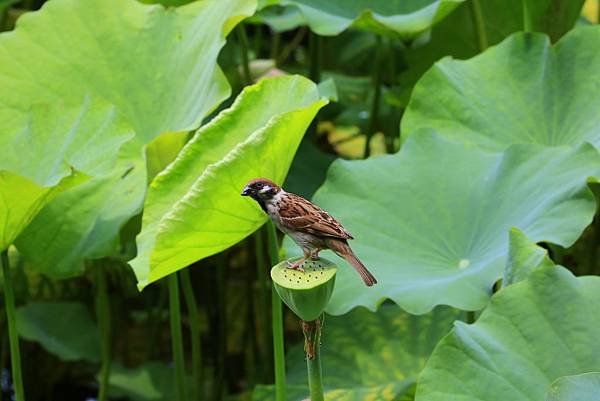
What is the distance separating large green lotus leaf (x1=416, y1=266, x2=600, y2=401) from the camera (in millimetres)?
1137

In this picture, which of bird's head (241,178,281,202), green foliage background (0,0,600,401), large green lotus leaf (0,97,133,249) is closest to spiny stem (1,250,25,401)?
green foliage background (0,0,600,401)

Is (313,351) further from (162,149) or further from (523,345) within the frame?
(162,149)

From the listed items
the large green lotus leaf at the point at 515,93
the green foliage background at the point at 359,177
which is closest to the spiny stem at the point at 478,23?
the green foliage background at the point at 359,177

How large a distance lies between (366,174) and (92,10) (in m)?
0.57

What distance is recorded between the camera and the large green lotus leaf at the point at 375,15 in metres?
1.84

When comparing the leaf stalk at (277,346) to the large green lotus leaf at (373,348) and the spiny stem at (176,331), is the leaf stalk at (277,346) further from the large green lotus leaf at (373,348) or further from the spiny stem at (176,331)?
the large green lotus leaf at (373,348)

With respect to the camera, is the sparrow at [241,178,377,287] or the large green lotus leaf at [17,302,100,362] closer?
the sparrow at [241,178,377,287]

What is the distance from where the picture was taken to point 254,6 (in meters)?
1.63

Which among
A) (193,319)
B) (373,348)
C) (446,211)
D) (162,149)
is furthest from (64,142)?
(373,348)

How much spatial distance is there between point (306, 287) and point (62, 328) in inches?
62.3

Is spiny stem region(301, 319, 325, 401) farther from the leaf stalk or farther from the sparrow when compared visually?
the leaf stalk

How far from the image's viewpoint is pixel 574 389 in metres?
1.02

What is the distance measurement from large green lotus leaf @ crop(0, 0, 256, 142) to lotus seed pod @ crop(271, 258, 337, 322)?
29.4 inches

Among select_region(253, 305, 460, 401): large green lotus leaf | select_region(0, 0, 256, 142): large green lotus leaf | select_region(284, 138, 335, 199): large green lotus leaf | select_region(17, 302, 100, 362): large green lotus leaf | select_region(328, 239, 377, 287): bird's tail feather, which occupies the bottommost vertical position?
select_region(17, 302, 100, 362): large green lotus leaf
